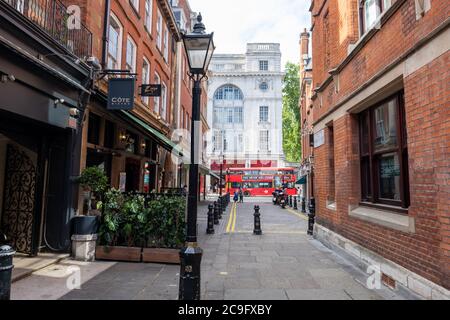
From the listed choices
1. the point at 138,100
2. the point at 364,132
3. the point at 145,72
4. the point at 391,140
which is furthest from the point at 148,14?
the point at 391,140

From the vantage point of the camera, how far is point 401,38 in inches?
207

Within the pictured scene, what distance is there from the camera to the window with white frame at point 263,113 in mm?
54716

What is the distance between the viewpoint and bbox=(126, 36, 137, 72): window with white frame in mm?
11779

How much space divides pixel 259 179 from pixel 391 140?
33.4 m

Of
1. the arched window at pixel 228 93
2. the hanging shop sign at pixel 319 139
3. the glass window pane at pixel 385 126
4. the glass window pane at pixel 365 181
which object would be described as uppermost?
the arched window at pixel 228 93

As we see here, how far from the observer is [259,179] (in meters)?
39.4

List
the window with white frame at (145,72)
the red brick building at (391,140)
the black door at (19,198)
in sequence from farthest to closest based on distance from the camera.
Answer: the window with white frame at (145,72) < the black door at (19,198) < the red brick building at (391,140)

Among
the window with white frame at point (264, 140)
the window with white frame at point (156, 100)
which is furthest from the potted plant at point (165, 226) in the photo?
the window with white frame at point (264, 140)

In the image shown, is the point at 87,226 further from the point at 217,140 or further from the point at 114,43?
the point at 217,140

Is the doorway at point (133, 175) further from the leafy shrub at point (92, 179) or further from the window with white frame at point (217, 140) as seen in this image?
the window with white frame at point (217, 140)

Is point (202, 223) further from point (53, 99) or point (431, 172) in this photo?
point (431, 172)

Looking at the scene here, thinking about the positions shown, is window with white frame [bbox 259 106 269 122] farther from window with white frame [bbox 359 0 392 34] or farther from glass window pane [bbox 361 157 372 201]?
glass window pane [bbox 361 157 372 201]

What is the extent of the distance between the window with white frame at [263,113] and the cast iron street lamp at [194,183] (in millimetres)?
50300
